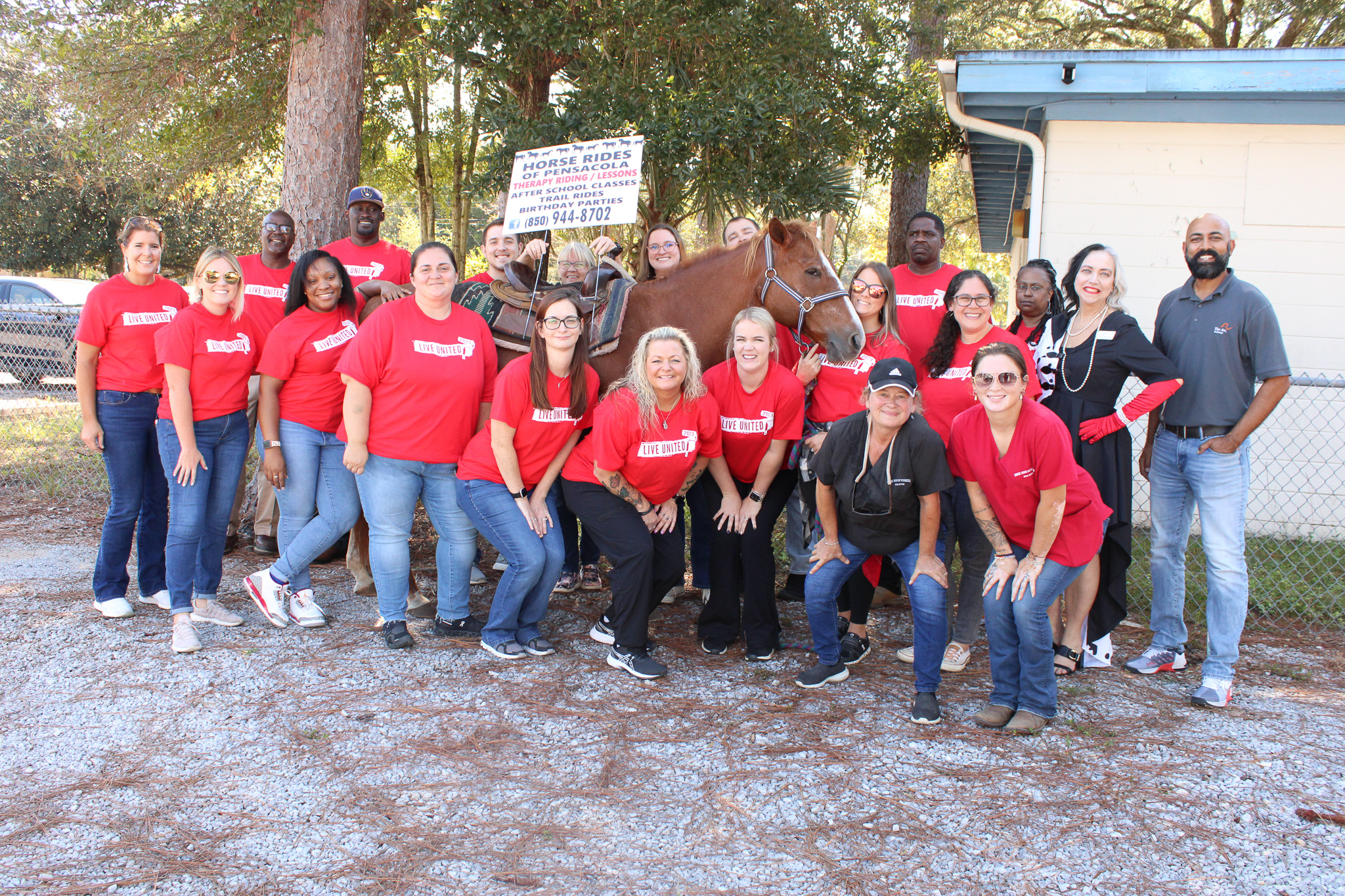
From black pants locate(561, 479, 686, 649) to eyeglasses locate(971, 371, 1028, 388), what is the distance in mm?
1672

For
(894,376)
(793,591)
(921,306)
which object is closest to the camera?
(894,376)

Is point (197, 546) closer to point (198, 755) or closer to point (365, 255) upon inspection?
point (198, 755)

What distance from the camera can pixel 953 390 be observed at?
165 inches

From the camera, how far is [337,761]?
316cm

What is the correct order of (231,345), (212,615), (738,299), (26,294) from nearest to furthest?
(231,345) → (212,615) → (738,299) → (26,294)

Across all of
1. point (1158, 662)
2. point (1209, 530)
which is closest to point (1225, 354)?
point (1209, 530)

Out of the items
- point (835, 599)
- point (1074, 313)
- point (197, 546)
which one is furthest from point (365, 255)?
point (1074, 313)

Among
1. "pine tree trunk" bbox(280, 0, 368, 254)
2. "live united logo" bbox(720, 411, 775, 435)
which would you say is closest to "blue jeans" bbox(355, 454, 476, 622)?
"live united logo" bbox(720, 411, 775, 435)

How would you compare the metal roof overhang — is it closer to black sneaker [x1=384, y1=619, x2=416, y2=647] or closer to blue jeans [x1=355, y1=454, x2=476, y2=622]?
blue jeans [x1=355, y1=454, x2=476, y2=622]

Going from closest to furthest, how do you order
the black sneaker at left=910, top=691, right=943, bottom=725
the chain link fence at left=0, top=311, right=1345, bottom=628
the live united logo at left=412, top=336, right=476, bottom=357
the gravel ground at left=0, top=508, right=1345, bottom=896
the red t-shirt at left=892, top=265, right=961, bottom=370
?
the gravel ground at left=0, top=508, right=1345, bottom=896
the black sneaker at left=910, top=691, right=943, bottom=725
the live united logo at left=412, top=336, right=476, bottom=357
the red t-shirt at left=892, top=265, right=961, bottom=370
the chain link fence at left=0, top=311, right=1345, bottom=628

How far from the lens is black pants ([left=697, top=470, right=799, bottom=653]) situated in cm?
424

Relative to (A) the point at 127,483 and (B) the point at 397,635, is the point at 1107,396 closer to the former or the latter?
(B) the point at 397,635

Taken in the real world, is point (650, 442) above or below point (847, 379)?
below

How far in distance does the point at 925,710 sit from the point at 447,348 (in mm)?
2778
